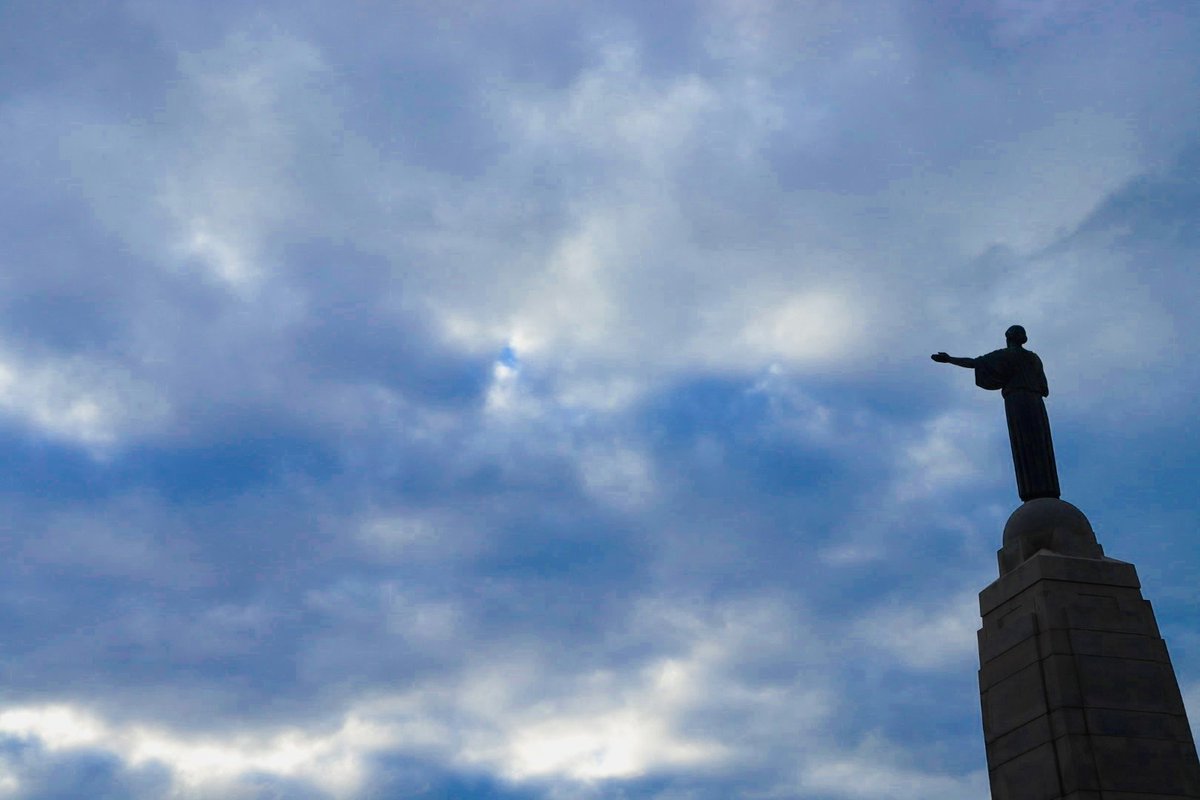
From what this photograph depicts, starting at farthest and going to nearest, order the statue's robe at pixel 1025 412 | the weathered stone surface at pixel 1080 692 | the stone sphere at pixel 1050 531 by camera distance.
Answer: the statue's robe at pixel 1025 412, the stone sphere at pixel 1050 531, the weathered stone surface at pixel 1080 692

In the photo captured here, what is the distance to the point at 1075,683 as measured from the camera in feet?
60.6

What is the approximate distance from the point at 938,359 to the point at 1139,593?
5818 millimetres

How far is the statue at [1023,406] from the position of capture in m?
21.4

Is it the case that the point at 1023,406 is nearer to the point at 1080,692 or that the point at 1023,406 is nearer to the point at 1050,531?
the point at 1050,531

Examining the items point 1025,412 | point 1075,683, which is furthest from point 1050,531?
point 1075,683

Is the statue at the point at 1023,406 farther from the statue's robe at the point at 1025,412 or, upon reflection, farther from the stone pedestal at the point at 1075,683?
the stone pedestal at the point at 1075,683

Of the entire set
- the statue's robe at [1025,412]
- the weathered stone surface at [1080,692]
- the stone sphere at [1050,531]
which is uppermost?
the statue's robe at [1025,412]

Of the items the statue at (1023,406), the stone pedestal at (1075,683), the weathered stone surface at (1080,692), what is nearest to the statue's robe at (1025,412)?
the statue at (1023,406)

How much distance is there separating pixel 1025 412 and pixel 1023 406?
0.14m

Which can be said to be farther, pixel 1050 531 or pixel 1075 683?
pixel 1050 531

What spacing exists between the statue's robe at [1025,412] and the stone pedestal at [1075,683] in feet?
2.41

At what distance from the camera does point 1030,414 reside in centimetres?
2173

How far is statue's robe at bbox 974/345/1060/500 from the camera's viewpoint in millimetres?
21422

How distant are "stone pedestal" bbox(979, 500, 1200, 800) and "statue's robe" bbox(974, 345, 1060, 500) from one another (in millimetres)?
734
